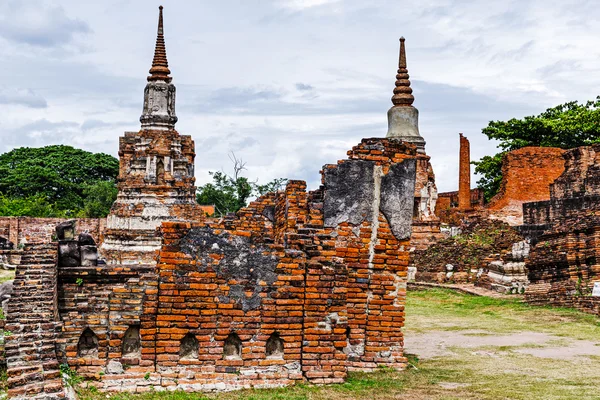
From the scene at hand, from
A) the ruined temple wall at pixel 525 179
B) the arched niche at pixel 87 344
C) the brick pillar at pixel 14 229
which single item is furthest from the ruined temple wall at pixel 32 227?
the arched niche at pixel 87 344

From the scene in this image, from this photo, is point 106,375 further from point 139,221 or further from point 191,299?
point 139,221

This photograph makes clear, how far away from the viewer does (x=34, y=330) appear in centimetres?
699

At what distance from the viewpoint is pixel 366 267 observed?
27.9 feet

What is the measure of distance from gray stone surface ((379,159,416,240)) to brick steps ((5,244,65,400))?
3.45m

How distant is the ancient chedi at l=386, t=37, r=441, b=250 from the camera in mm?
26906

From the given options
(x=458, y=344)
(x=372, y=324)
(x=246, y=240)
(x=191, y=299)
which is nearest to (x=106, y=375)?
(x=191, y=299)

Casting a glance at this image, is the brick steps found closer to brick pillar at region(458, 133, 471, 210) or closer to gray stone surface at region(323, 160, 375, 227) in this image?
gray stone surface at region(323, 160, 375, 227)

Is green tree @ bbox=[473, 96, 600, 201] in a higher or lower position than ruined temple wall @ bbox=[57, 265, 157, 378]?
higher

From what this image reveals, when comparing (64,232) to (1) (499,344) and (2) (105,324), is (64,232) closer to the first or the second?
(2) (105,324)

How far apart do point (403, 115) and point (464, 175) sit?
1256 cm

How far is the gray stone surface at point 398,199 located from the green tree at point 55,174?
37632 mm

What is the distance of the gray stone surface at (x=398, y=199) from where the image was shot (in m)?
8.58

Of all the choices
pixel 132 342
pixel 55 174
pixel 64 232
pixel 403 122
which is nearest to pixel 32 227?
pixel 55 174

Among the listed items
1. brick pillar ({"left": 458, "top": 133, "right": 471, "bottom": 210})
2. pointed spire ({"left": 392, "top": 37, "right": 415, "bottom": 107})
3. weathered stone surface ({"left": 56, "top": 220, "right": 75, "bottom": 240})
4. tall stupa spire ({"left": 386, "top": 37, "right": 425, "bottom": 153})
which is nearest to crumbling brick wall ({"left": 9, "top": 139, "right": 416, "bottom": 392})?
weathered stone surface ({"left": 56, "top": 220, "right": 75, "bottom": 240})
